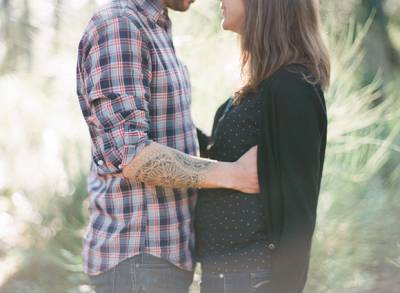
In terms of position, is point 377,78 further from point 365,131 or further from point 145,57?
point 145,57

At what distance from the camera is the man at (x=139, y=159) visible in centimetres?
233

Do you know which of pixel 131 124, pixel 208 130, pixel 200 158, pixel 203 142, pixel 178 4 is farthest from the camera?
pixel 208 130

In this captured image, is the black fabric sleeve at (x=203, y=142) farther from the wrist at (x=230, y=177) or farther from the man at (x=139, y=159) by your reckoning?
the wrist at (x=230, y=177)

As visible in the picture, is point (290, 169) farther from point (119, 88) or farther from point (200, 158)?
point (119, 88)

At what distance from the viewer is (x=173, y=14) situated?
425cm

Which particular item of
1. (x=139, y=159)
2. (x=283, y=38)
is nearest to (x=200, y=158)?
(x=139, y=159)

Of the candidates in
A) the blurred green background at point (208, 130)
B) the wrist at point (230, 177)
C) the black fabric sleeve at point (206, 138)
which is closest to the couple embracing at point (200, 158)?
the wrist at point (230, 177)

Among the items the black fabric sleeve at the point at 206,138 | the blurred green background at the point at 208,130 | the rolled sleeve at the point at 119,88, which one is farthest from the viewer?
the blurred green background at the point at 208,130

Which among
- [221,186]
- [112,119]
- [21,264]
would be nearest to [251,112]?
[221,186]

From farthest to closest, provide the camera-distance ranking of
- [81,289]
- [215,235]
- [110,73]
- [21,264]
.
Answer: [21,264], [81,289], [215,235], [110,73]

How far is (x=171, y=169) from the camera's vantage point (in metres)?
2.37

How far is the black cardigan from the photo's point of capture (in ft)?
7.67

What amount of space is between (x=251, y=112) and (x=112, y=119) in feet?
1.42

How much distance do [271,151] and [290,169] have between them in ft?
0.26
